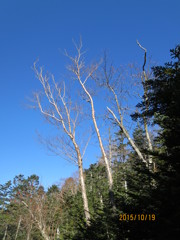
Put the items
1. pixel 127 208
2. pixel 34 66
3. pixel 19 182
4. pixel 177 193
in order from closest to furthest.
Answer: pixel 177 193 → pixel 127 208 → pixel 34 66 → pixel 19 182

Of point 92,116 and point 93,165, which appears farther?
point 93,165

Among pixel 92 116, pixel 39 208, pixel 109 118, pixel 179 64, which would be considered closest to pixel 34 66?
pixel 92 116

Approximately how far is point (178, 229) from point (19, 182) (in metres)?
48.0

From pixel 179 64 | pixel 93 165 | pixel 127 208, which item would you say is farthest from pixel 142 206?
pixel 93 165

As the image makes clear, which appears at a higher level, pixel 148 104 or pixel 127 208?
pixel 148 104

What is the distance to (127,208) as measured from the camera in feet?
12.5

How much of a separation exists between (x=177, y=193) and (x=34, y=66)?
14.2m

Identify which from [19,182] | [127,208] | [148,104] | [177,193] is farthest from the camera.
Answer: [19,182]

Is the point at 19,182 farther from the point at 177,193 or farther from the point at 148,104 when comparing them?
the point at 177,193

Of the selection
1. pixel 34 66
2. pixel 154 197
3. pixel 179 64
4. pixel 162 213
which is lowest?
pixel 162 213

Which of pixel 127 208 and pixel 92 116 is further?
pixel 92 116

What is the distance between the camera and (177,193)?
2.55m

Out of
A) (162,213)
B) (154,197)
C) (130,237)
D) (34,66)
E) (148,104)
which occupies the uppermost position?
(34,66)

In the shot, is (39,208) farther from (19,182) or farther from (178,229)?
(19,182)
